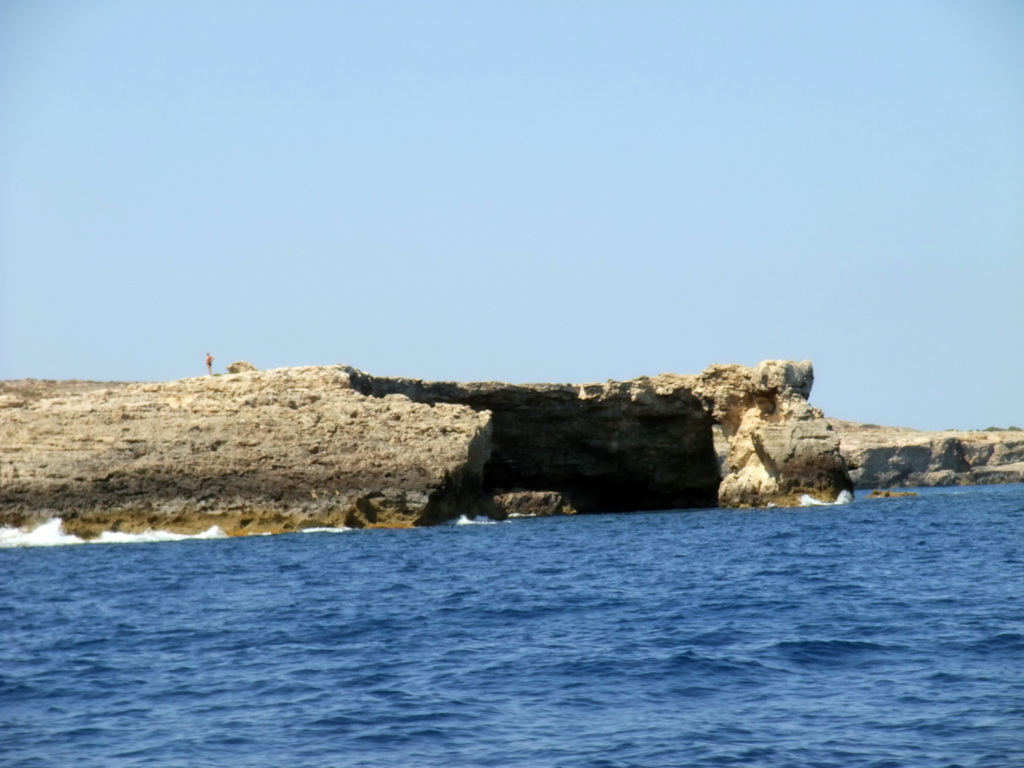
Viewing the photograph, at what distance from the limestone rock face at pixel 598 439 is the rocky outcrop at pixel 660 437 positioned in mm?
50

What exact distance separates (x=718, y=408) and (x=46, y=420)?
25.1 meters

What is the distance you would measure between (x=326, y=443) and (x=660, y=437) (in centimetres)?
1892

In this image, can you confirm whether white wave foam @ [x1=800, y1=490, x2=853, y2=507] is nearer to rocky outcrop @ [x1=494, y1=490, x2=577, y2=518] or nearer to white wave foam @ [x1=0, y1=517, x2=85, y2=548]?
rocky outcrop @ [x1=494, y1=490, x2=577, y2=518]

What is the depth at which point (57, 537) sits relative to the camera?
1337 inches

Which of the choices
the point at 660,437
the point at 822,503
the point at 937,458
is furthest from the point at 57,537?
the point at 937,458

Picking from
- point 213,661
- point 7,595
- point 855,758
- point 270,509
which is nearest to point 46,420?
point 270,509

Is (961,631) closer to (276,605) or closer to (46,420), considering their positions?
(276,605)

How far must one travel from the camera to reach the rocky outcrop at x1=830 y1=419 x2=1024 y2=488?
9338 cm

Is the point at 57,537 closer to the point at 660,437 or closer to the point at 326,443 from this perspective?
the point at 326,443

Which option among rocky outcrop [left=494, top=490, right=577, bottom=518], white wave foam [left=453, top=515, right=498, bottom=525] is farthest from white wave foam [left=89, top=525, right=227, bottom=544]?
rocky outcrop [left=494, top=490, right=577, bottom=518]

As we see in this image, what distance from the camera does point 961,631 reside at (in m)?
15.2

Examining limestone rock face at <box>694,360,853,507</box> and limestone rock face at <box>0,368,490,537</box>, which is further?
limestone rock face at <box>694,360,853,507</box>

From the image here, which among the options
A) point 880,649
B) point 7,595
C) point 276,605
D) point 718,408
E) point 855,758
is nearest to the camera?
point 855,758

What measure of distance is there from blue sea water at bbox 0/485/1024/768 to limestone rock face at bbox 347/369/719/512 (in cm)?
2166
